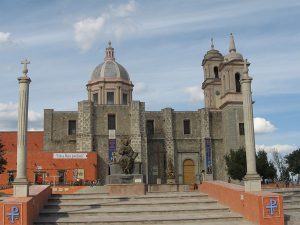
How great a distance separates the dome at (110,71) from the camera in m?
46.5

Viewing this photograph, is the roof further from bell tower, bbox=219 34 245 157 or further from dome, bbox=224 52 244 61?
dome, bbox=224 52 244 61

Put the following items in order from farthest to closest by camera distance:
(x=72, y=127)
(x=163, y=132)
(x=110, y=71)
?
(x=110, y=71)
(x=163, y=132)
(x=72, y=127)

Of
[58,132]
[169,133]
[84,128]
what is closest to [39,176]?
[58,132]

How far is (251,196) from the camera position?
12266 mm

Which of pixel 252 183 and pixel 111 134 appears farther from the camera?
pixel 111 134

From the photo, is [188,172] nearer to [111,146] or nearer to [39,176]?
[111,146]

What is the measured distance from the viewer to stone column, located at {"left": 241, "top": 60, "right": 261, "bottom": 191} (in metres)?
13.0

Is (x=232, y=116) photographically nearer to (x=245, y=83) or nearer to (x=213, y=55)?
(x=213, y=55)

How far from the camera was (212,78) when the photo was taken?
4528 cm

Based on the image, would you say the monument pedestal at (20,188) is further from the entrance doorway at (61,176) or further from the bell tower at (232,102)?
the bell tower at (232,102)

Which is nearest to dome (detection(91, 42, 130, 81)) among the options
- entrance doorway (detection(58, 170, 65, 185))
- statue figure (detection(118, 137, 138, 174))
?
entrance doorway (detection(58, 170, 65, 185))

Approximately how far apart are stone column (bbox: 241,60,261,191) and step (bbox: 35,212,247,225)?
3.56ft

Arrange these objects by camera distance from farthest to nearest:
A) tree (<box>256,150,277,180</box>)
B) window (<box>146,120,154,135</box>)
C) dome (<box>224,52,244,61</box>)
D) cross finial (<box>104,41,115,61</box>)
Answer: cross finial (<box>104,41,115,61</box>) < window (<box>146,120,154,135</box>) < dome (<box>224,52,244,61</box>) < tree (<box>256,150,277,180</box>)

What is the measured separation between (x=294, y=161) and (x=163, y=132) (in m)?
16.4
